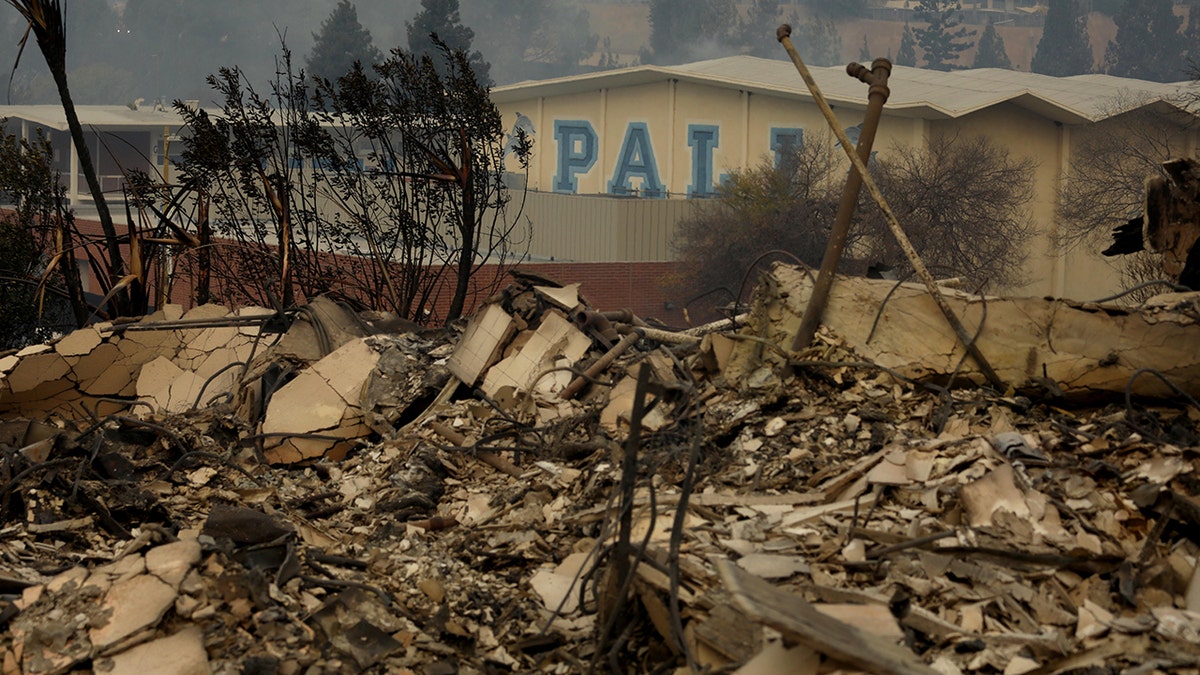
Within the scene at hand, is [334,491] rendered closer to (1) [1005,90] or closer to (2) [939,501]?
(2) [939,501]

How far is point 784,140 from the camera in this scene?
3438 cm

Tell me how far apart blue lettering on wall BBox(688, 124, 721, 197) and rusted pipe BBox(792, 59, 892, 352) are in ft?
98.9

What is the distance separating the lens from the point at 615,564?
3961 mm

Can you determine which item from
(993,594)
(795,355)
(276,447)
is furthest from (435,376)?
(993,594)

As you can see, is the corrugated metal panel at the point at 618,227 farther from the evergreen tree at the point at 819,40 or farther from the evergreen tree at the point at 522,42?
the evergreen tree at the point at 819,40

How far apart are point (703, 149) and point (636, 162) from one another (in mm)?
2405

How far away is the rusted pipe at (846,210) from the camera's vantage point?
5930 millimetres

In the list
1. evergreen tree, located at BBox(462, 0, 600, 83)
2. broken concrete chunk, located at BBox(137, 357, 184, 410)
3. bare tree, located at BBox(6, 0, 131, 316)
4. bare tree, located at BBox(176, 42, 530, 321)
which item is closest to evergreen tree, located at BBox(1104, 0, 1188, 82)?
evergreen tree, located at BBox(462, 0, 600, 83)

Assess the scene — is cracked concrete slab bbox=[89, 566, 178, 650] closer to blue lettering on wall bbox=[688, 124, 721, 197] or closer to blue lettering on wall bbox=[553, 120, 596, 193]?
blue lettering on wall bbox=[688, 124, 721, 197]

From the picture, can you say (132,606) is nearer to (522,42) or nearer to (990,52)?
(990,52)

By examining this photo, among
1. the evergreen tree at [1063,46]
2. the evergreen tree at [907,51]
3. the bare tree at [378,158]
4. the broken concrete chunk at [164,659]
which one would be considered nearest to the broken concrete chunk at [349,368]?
the broken concrete chunk at [164,659]

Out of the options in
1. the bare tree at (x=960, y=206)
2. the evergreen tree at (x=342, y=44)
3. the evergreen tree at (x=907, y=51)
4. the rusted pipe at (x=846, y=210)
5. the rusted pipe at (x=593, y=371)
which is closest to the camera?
the rusted pipe at (x=846, y=210)

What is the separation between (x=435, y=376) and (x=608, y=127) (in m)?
31.3

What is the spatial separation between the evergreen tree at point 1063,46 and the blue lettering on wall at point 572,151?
189ft
